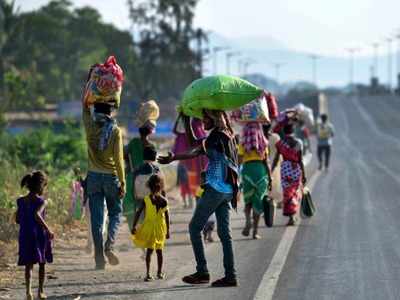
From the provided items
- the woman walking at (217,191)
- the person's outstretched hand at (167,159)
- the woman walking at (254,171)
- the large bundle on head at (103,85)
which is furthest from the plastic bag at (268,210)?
the person's outstretched hand at (167,159)

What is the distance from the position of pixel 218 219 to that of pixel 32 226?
6.12ft

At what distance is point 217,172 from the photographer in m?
9.77

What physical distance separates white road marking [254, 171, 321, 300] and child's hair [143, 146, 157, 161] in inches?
71.2

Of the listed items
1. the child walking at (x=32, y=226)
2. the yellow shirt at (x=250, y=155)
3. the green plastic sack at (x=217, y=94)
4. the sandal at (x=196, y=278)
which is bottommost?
the sandal at (x=196, y=278)

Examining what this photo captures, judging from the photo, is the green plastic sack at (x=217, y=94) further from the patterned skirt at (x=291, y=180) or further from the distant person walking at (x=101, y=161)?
the patterned skirt at (x=291, y=180)

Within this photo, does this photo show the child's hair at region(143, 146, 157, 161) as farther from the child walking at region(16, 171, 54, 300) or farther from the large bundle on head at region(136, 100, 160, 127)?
the child walking at region(16, 171, 54, 300)

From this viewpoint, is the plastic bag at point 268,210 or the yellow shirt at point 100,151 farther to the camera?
the plastic bag at point 268,210

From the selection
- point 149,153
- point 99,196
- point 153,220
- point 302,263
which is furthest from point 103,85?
point 302,263

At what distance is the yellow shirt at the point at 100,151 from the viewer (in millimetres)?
10664

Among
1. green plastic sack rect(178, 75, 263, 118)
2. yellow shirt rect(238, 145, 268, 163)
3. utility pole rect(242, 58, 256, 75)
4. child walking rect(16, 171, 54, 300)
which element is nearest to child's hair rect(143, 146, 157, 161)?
green plastic sack rect(178, 75, 263, 118)

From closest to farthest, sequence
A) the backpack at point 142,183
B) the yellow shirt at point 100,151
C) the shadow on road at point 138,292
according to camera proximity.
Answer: the shadow on road at point 138,292 < the yellow shirt at point 100,151 < the backpack at point 142,183

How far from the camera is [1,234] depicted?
13.2 meters

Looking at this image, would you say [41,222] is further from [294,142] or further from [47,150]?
[47,150]

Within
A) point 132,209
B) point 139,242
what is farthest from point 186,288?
point 132,209
